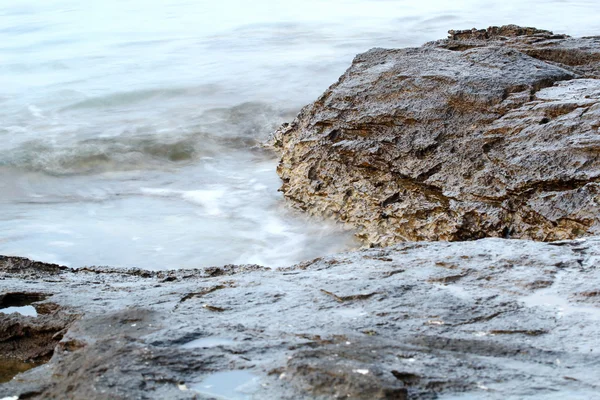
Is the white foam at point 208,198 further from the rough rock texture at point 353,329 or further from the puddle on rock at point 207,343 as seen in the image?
the puddle on rock at point 207,343

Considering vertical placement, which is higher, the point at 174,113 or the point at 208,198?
the point at 174,113

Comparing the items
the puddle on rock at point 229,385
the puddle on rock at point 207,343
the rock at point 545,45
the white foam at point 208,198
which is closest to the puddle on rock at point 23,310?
the puddle on rock at point 207,343

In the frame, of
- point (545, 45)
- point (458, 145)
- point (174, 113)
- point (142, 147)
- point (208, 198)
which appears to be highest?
point (545, 45)

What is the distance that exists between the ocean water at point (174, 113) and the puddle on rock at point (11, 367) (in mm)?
2593

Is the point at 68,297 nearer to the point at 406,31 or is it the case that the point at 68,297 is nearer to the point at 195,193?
the point at 195,193

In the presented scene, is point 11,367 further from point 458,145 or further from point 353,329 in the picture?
point 458,145

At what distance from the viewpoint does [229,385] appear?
1988 millimetres

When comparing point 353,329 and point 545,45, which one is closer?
point 353,329

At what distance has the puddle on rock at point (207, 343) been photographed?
2.23m

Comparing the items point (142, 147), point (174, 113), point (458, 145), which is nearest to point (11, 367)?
point (458, 145)

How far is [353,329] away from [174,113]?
7.63m

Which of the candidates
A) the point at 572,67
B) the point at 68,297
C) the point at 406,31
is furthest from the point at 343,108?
the point at 406,31

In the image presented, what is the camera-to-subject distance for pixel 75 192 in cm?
712

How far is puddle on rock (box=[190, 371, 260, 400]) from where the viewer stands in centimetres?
193
